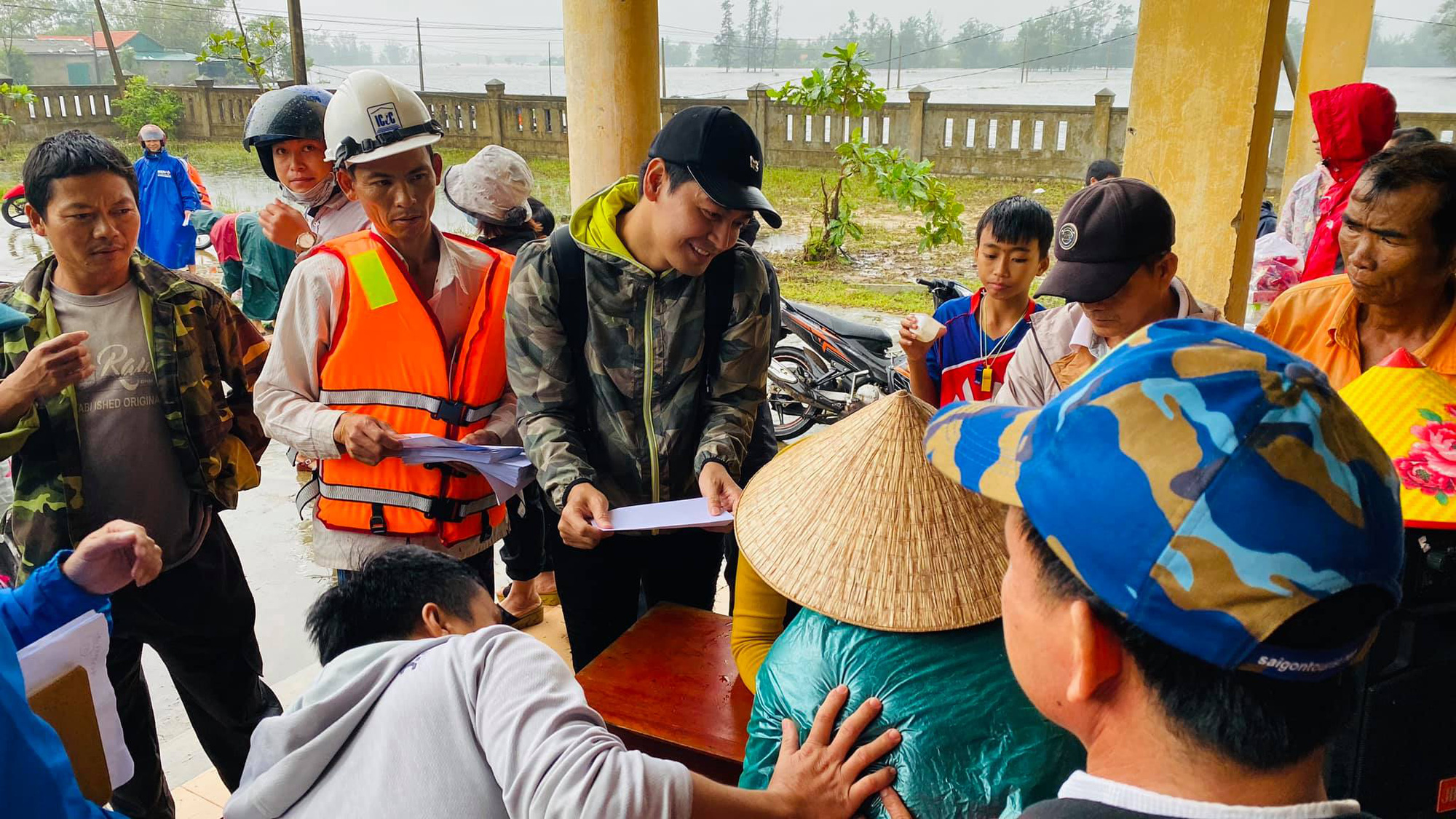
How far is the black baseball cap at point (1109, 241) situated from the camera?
1.89 metres

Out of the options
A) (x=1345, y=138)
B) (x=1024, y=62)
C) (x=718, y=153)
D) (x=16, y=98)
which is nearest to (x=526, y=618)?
(x=718, y=153)

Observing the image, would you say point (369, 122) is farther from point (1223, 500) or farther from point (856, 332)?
point (856, 332)

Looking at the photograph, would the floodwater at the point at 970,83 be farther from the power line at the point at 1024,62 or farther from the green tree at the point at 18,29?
the green tree at the point at 18,29

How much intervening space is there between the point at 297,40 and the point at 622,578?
796cm

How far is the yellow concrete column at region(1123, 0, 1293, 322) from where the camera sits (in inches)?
143

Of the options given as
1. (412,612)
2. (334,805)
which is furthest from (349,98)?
(334,805)

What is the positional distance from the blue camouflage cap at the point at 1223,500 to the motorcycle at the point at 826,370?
519 cm

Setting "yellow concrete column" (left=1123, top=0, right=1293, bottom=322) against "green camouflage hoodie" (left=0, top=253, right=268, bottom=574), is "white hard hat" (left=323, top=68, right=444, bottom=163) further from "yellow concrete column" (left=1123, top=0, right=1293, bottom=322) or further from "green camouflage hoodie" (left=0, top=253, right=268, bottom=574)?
"yellow concrete column" (left=1123, top=0, right=1293, bottom=322)

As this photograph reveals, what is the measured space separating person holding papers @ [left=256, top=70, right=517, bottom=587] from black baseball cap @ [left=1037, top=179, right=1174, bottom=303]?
1330mm

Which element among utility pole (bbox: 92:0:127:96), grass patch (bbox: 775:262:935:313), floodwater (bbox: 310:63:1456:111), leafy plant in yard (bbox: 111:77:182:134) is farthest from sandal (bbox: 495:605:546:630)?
utility pole (bbox: 92:0:127:96)

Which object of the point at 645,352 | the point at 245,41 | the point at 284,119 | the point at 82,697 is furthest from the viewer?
the point at 245,41

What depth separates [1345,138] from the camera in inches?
149

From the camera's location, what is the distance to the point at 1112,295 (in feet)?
6.34

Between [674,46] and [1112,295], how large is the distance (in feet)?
113
